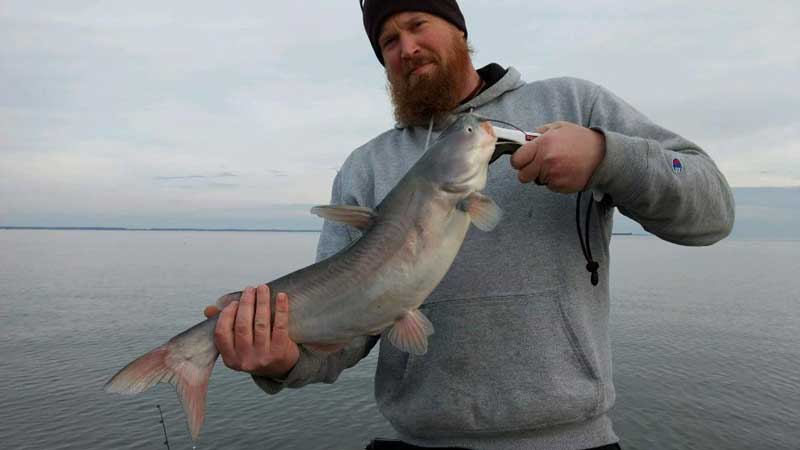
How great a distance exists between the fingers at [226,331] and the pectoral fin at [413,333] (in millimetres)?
886

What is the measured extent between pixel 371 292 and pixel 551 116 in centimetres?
155

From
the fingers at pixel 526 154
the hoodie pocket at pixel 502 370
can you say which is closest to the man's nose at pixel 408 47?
the fingers at pixel 526 154

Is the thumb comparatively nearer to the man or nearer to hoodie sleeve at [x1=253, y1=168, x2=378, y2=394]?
the man

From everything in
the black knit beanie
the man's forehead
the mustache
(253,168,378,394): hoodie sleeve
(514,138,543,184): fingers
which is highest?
the black knit beanie

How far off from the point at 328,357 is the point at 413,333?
80 cm

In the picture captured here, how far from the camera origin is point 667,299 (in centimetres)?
3891

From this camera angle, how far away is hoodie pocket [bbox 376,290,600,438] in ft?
9.04

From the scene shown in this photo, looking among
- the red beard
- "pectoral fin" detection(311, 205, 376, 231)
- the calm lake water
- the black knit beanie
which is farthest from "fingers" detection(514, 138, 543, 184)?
the calm lake water

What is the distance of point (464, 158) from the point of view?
272 centimetres

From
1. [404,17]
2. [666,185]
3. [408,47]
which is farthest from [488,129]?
[404,17]

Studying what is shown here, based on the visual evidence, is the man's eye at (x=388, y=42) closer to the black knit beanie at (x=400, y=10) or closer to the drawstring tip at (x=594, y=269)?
the black knit beanie at (x=400, y=10)

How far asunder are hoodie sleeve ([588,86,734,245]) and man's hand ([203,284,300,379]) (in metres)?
1.74

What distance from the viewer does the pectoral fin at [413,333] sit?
2742 millimetres

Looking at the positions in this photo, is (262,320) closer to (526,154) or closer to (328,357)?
(328,357)
